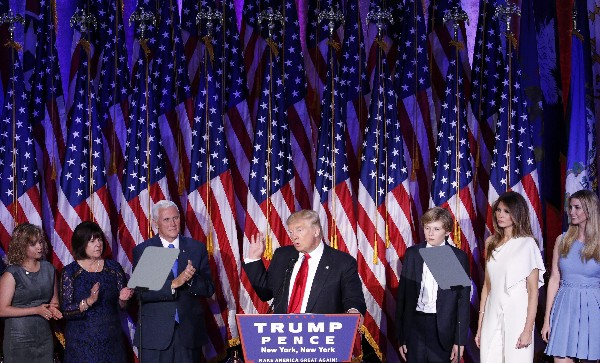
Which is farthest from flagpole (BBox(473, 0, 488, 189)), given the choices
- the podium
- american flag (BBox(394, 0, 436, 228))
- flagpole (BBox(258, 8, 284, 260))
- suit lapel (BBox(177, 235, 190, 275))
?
the podium

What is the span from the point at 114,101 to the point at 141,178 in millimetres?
893

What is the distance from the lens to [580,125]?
7.68 m

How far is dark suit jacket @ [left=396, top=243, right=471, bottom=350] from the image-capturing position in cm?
627

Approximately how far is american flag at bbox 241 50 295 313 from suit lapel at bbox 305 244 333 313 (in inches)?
80.8

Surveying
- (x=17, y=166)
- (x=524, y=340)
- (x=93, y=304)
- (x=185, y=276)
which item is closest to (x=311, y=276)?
(x=185, y=276)

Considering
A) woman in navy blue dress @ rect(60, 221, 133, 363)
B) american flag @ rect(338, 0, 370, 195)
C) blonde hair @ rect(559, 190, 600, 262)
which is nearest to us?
blonde hair @ rect(559, 190, 600, 262)

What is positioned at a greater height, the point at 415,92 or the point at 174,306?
the point at 415,92

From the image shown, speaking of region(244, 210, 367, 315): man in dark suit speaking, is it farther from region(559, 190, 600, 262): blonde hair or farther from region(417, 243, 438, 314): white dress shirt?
region(559, 190, 600, 262): blonde hair

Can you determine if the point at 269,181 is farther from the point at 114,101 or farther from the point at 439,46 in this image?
the point at 439,46

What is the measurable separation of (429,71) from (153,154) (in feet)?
8.29

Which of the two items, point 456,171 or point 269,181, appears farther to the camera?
point 269,181

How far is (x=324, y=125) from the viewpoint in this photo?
788cm

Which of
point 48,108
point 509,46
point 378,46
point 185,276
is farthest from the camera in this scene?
point 48,108

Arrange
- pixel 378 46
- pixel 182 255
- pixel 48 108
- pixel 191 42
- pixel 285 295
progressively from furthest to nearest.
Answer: pixel 191 42 < pixel 48 108 < pixel 378 46 < pixel 182 255 < pixel 285 295
